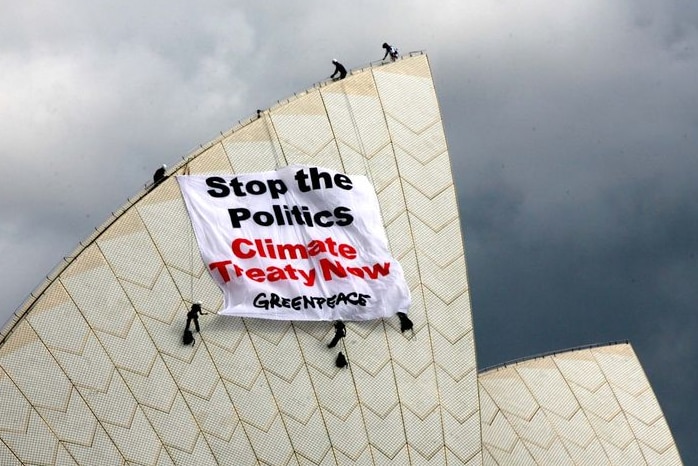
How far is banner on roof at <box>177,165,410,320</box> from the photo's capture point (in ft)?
191

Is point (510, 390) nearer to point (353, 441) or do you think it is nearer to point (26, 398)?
point (353, 441)

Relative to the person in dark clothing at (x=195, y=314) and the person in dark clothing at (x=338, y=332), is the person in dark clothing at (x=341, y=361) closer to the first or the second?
the person in dark clothing at (x=338, y=332)

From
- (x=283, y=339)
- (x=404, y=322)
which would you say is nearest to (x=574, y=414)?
(x=404, y=322)

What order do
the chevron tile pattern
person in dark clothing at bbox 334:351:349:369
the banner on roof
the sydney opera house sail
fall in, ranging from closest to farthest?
the sydney opera house sail, the banner on roof, person in dark clothing at bbox 334:351:349:369, the chevron tile pattern

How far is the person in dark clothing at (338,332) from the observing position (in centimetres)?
5869

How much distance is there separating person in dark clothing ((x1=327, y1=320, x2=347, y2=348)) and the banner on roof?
34 centimetres

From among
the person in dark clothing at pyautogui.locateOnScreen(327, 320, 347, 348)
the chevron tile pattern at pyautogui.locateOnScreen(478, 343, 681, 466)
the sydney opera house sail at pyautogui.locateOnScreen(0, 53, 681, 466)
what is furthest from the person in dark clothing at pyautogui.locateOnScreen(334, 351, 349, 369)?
the chevron tile pattern at pyautogui.locateOnScreen(478, 343, 681, 466)

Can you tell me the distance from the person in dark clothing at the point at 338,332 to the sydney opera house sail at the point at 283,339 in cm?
25

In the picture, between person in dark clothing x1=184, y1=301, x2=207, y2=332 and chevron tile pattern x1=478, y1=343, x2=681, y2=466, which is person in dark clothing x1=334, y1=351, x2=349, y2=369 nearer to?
person in dark clothing x1=184, y1=301, x2=207, y2=332

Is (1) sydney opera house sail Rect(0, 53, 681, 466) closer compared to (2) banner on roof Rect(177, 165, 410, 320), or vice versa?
(1) sydney opera house sail Rect(0, 53, 681, 466)

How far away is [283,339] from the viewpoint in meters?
58.4

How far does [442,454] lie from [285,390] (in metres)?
7.49

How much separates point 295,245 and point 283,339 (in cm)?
416

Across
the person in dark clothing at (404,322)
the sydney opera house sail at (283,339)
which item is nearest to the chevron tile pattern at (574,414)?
the sydney opera house sail at (283,339)
